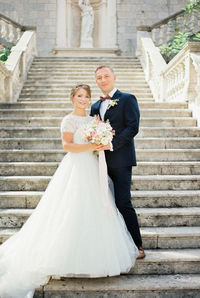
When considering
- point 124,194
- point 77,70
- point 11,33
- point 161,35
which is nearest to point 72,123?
point 124,194

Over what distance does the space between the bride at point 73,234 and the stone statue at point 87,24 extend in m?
10.3

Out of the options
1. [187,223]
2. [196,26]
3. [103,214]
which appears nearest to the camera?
[103,214]

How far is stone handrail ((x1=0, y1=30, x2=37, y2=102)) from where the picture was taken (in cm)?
647

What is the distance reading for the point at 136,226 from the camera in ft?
8.41

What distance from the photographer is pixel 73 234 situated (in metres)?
2.36

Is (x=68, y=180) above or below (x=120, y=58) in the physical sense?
below

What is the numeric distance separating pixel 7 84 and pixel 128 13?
7891 mm

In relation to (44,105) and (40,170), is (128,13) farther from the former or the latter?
(40,170)

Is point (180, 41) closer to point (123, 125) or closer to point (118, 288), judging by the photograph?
point (123, 125)

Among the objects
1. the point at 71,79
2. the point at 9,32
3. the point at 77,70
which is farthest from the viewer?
the point at 9,32

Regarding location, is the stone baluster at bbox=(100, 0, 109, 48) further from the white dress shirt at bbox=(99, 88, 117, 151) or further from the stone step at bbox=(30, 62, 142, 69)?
the white dress shirt at bbox=(99, 88, 117, 151)

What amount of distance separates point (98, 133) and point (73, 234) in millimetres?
812

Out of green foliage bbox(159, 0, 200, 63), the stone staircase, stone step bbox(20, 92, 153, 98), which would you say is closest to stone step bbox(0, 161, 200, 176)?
the stone staircase

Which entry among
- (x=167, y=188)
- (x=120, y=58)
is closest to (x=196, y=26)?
(x=120, y=58)
